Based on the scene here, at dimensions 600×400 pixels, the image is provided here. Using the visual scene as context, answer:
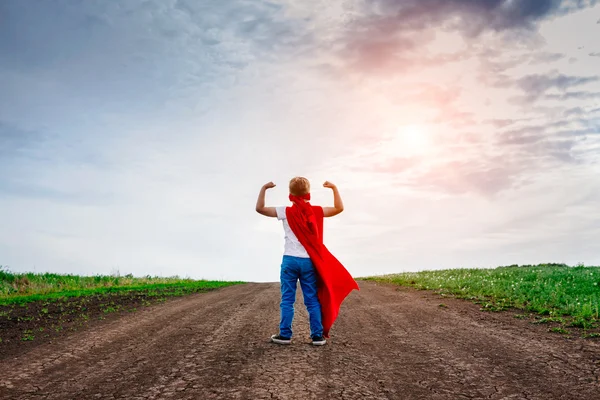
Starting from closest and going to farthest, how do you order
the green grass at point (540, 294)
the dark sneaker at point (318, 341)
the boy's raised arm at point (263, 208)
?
the dark sneaker at point (318, 341), the boy's raised arm at point (263, 208), the green grass at point (540, 294)

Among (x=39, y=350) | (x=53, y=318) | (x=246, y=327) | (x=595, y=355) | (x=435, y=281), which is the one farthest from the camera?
(x=435, y=281)

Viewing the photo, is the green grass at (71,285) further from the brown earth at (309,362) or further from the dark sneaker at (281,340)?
the dark sneaker at (281,340)

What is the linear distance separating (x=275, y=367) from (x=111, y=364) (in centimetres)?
239

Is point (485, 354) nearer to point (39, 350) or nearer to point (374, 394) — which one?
point (374, 394)

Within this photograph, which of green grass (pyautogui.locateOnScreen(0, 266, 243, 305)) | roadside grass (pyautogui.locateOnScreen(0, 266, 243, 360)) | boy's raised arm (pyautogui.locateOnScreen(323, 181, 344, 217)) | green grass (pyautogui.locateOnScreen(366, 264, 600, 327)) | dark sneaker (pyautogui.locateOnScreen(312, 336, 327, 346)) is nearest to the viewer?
dark sneaker (pyautogui.locateOnScreen(312, 336, 327, 346))

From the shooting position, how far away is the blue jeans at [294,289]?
6.88 meters

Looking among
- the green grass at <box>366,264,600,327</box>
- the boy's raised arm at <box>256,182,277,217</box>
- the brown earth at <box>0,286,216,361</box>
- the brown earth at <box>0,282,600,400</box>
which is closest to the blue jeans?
the brown earth at <box>0,282,600,400</box>

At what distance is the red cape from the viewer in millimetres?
6934

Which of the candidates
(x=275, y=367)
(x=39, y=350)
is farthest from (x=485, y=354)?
(x=39, y=350)

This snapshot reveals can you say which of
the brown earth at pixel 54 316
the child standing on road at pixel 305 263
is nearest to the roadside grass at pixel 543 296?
the child standing on road at pixel 305 263

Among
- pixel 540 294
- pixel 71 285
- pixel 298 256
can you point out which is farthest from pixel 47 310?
pixel 540 294

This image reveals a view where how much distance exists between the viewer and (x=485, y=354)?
6.55 m

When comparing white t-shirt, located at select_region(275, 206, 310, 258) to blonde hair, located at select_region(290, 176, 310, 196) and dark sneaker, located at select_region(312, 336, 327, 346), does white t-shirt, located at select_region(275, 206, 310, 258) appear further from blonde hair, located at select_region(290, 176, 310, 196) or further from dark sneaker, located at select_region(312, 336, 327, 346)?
dark sneaker, located at select_region(312, 336, 327, 346)

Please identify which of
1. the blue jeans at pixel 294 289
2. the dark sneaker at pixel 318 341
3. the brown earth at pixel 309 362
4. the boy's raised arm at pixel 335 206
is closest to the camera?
the brown earth at pixel 309 362
